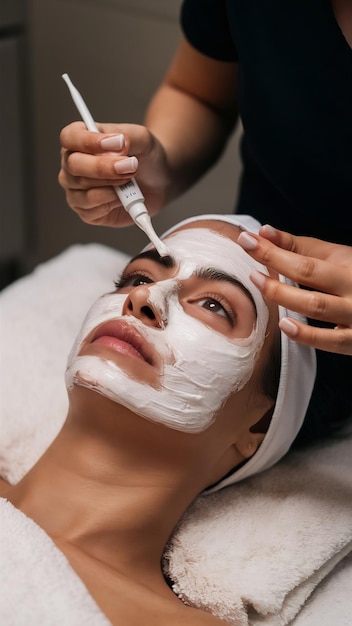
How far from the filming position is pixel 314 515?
102 centimetres

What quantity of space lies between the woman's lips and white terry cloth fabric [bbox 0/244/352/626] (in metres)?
0.22

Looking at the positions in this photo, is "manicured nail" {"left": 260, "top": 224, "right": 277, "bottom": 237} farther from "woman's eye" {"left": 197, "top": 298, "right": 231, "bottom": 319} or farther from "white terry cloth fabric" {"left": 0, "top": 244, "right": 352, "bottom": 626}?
"white terry cloth fabric" {"left": 0, "top": 244, "right": 352, "bottom": 626}

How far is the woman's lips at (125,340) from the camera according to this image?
88 cm

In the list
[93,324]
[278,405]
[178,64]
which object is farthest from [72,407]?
[178,64]

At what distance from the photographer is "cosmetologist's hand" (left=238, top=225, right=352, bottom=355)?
0.77 m

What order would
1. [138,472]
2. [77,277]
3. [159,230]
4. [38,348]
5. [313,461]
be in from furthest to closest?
[159,230] < [77,277] < [38,348] < [313,461] < [138,472]

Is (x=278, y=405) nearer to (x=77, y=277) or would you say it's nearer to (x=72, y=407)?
(x=72, y=407)

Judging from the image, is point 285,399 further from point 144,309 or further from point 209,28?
point 209,28

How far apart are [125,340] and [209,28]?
543 mm

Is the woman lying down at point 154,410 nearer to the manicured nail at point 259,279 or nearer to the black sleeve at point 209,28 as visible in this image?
the manicured nail at point 259,279

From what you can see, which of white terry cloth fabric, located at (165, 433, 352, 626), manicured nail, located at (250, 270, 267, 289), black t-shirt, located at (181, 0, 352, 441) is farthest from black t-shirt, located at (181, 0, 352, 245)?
white terry cloth fabric, located at (165, 433, 352, 626)

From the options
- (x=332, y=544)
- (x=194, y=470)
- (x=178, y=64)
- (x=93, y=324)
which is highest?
(x=178, y=64)

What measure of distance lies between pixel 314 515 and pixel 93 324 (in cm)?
39

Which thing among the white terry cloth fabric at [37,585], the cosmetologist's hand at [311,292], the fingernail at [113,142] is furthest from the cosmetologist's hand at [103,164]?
the white terry cloth fabric at [37,585]
